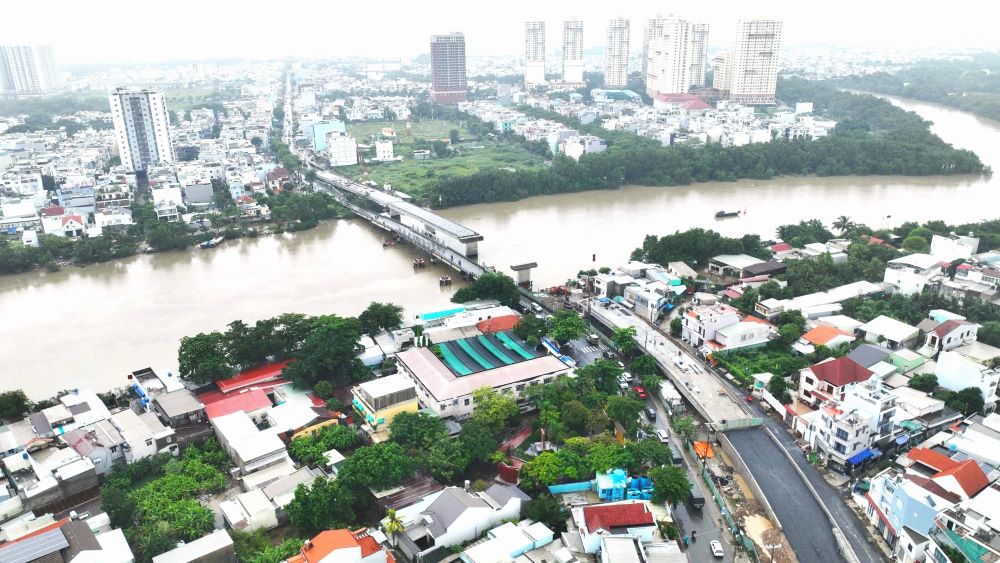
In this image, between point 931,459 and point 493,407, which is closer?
point 931,459

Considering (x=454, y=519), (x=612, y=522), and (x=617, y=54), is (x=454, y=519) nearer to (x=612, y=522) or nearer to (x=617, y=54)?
(x=612, y=522)

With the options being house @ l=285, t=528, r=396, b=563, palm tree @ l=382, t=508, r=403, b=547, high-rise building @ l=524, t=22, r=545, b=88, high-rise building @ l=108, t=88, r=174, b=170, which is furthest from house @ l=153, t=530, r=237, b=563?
high-rise building @ l=524, t=22, r=545, b=88

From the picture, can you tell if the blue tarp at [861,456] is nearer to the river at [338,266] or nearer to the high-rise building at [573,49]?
the river at [338,266]

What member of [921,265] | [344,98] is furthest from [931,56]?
[921,265]

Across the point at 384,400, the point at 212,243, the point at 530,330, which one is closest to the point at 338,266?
the point at 212,243

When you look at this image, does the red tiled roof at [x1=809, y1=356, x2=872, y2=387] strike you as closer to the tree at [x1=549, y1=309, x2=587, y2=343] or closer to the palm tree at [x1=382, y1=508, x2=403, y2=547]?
the tree at [x1=549, y1=309, x2=587, y2=343]

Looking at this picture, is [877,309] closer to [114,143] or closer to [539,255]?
[539,255]
